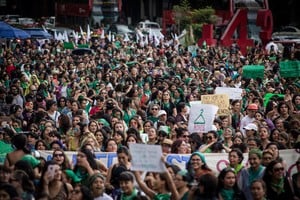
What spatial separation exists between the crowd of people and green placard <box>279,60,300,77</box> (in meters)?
0.30

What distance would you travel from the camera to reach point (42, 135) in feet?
49.4

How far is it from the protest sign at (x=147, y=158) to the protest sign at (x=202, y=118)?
5.35 metres

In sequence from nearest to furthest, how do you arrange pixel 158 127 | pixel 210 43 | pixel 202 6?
pixel 158 127 < pixel 210 43 < pixel 202 6

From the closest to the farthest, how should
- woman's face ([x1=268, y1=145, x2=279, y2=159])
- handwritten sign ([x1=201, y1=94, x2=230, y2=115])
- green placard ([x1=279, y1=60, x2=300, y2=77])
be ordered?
1. woman's face ([x1=268, y1=145, x2=279, y2=159])
2. handwritten sign ([x1=201, y1=94, x2=230, y2=115])
3. green placard ([x1=279, y1=60, x2=300, y2=77])

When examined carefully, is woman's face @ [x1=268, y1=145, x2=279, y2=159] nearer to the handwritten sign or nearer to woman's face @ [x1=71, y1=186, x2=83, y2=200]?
woman's face @ [x1=71, y1=186, x2=83, y2=200]

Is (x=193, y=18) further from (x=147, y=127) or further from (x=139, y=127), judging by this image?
(x=147, y=127)

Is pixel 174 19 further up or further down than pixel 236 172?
further down

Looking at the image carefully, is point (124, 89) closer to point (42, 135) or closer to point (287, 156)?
point (42, 135)

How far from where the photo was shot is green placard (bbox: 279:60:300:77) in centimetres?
2227

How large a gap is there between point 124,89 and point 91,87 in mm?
1853

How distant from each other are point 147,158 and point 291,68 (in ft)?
40.0

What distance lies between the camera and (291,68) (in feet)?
73.4

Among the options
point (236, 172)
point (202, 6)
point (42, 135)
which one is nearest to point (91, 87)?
point (42, 135)

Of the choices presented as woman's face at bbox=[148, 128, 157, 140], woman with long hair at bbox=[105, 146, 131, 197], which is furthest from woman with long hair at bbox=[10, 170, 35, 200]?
woman's face at bbox=[148, 128, 157, 140]
